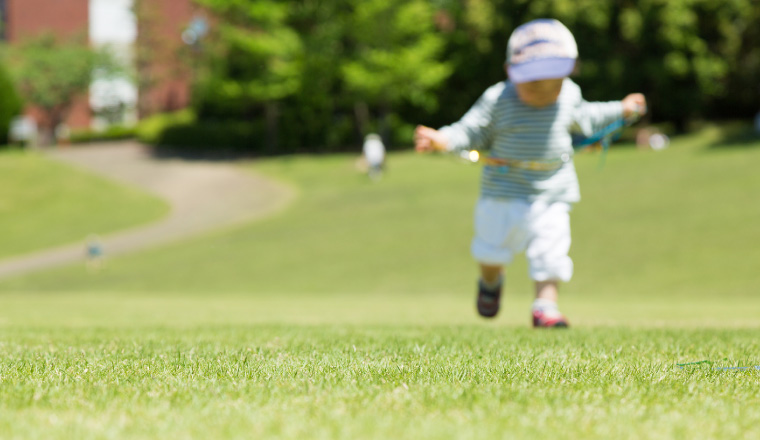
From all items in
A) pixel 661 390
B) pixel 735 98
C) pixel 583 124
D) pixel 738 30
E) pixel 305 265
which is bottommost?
pixel 305 265

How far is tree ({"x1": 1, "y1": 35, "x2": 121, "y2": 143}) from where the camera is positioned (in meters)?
67.0

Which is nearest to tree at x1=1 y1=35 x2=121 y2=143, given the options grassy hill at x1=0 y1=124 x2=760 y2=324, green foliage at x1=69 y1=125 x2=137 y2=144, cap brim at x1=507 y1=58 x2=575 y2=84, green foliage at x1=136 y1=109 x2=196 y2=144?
green foliage at x1=69 y1=125 x2=137 y2=144

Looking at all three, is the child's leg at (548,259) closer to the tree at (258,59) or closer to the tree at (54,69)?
the tree at (258,59)

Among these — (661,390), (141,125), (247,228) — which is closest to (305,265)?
(247,228)

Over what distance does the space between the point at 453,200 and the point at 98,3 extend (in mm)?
53675

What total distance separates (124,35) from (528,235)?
2906 inches

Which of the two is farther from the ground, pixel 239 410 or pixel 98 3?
pixel 98 3

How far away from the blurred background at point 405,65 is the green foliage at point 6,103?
9cm

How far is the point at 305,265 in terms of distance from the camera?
2312 centimetres

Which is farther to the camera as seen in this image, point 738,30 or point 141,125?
point 141,125

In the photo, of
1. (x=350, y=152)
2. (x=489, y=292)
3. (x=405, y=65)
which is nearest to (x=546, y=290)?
(x=489, y=292)

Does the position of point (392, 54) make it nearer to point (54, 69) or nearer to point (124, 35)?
point (54, 69)

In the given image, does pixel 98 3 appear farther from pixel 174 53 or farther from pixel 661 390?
pixel 661 390

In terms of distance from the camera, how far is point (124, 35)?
76.2m
